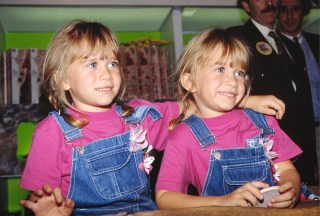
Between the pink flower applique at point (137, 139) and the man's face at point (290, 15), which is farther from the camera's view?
the man's face at point (290, 15)

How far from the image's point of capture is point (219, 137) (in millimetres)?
1174

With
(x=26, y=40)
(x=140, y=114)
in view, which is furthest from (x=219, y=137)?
(x=26, y=40)

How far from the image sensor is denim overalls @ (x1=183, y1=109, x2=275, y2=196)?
1122 millimetres

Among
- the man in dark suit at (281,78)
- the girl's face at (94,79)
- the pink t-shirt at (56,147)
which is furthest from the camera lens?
the man in dark suit at (281,78)

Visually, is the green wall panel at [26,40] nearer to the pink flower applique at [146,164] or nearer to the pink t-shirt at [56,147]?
the pink t-shirt at [56,147]

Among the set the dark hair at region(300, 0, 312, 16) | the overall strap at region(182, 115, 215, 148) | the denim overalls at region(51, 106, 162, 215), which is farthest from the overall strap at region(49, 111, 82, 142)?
the dark hair at region(300, 0, 312, 16)

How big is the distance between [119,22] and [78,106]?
1374mm

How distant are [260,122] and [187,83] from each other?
286mm

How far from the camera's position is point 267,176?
1.15 meters

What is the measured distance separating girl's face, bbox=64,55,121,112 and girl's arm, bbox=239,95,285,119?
460 millimetres

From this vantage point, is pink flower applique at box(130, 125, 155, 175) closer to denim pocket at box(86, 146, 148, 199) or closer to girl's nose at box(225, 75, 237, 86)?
denim pocket at box(86, 146, 148, 199)

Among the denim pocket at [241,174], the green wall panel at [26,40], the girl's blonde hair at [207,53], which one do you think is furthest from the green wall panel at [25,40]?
the denim pocket at [241,174]

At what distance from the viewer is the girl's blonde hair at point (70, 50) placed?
1.18 m

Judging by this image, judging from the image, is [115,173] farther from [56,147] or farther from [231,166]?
[231,166]
